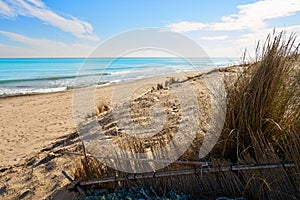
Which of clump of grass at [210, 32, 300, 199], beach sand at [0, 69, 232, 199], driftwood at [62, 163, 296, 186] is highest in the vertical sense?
clump of grass at [210, 32, 300, 199]

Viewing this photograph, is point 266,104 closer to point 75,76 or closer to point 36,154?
point 36,154

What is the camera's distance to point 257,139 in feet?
7.09

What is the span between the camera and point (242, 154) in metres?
2.20

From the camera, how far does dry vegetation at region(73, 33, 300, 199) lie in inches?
77.0

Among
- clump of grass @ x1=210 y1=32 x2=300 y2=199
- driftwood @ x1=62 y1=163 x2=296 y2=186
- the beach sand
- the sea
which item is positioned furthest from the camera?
the sea

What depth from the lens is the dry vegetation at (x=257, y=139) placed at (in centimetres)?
196

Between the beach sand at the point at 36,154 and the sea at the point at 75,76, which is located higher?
the sea at the point at 75,76

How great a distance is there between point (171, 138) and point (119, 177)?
0.61 metres

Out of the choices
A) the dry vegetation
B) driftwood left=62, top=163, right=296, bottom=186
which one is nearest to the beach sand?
driftwood left=62, top=163, right=296, bottom=186

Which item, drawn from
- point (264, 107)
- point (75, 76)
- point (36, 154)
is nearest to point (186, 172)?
point (264, 107)

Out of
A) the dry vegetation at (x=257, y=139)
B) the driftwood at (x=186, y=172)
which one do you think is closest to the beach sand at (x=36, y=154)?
the driftwood at (x=186, y=172)

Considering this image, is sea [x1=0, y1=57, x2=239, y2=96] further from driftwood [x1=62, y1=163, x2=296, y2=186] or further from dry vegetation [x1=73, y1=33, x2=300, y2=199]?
driftwood [x1=62, y1=163, x2=296, y2=186]

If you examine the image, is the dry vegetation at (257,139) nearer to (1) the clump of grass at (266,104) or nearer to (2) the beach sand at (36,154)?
→ (1) the clump of grass at (266,104)

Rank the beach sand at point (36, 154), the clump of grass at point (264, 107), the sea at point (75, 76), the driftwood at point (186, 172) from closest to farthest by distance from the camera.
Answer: the driftwood at point (186, 172)
the clump of grass at point (264, 107)
the beach sand at point (36, 154)
the sea at point (75, 76)
